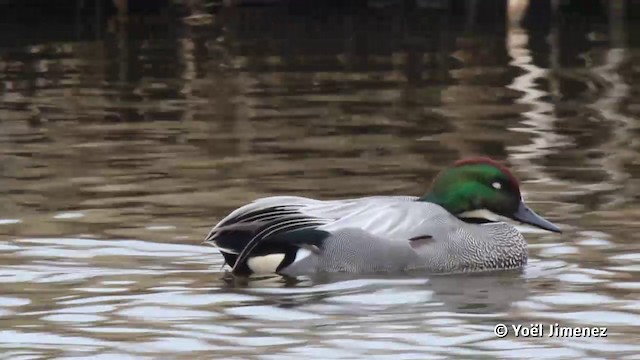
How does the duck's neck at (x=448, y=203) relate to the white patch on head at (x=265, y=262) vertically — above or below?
above

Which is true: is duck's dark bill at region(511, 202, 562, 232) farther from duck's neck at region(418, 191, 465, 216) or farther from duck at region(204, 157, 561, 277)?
duck's neck at region(418, 191, 465, 216)

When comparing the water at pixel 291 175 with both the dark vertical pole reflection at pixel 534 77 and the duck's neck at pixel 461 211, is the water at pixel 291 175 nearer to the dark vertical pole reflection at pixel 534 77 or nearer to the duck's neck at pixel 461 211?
the dark vertical pole reflection at pixel 534 77

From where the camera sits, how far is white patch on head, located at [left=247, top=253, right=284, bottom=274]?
9.61 m

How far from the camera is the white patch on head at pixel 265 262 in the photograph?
378 inches

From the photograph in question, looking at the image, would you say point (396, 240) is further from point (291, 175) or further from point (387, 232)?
point (291, 175)

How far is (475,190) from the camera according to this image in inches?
396

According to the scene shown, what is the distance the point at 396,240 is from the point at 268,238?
0.67 m

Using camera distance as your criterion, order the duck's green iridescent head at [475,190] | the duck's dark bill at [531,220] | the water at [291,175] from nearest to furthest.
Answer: the water at [291,175]
the duck's green iridescent head at [475,190]
the duck's dark bill at [531,220]

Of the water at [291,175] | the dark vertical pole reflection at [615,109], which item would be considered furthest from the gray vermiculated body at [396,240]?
the dark vertical pole reflection at [615,109]

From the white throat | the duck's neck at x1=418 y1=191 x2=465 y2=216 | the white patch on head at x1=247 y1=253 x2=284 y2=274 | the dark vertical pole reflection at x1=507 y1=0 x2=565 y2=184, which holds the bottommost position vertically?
the dark vertical pole reflection at x1=507 y1=0 x2=565 y2=184

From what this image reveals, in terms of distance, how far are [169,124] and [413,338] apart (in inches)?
359

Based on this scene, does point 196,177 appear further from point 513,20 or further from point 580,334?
point 513,20

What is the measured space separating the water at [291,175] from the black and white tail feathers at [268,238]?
0.12 m

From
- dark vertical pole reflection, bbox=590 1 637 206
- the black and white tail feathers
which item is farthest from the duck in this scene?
dark vertical pole reflection, bbox=590 1 637 206
